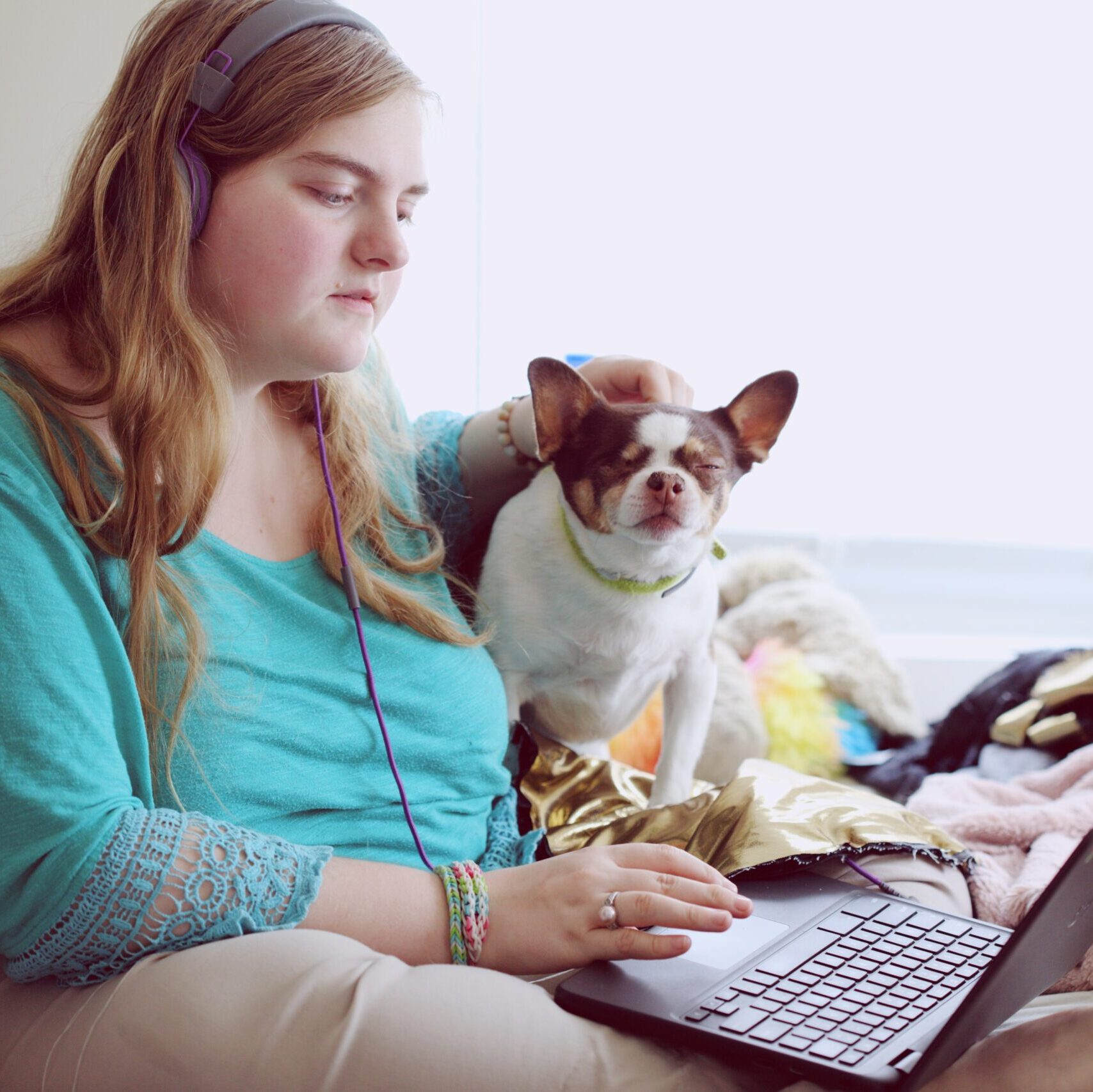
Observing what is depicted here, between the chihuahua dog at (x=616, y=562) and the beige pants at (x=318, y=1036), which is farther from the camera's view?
the chihuahua dog at (x=616, y=562)

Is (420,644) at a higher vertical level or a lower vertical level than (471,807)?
higher

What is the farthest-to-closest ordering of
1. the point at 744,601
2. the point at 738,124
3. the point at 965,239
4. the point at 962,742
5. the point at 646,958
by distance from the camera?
the point at 965,239 < the point at 738,124 < the point at 744,601 < the point at 962,742 < the point at 646,958

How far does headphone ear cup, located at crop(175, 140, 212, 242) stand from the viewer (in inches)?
33.4

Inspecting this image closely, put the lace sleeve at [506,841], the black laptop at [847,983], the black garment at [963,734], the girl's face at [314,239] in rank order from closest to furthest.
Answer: the black laptop at [847,983]
the girl's face at [314,239]
the lace sleeve at [506,841]
the black garment at [963,734]

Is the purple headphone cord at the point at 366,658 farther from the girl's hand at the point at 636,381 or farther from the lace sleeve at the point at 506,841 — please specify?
the girl's hand at the point at 636,381

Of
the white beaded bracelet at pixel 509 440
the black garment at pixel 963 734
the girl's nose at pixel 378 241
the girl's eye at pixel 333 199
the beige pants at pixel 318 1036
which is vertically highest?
the girl's eye at pixel 333 199

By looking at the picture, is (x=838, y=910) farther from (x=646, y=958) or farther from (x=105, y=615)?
(x=105, y=615)

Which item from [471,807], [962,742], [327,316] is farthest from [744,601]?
[327,316]

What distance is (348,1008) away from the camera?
2.18 ft

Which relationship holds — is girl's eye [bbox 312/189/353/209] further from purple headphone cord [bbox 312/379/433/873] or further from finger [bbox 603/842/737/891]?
finger [bbox 603/842/737/891]

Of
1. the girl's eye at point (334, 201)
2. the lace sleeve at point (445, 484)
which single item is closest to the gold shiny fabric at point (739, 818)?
the lace sleeve at point (445, 484)

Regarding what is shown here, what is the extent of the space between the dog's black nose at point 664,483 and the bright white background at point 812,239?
1.01 m

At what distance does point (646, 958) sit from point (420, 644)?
39 cm

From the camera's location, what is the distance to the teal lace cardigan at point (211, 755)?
0.71m
